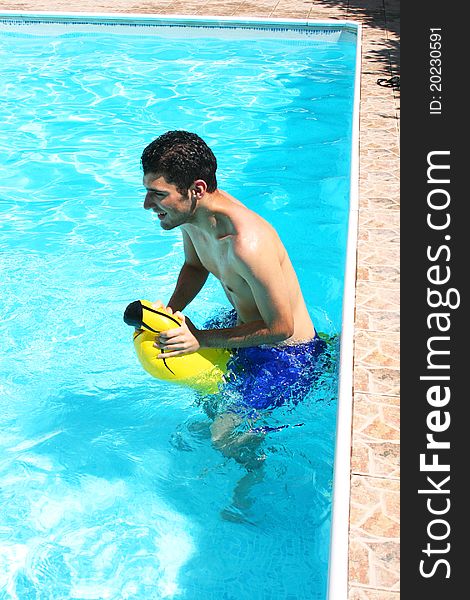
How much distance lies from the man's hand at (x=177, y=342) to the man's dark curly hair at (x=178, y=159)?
58 cm

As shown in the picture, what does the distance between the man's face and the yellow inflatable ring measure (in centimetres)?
39

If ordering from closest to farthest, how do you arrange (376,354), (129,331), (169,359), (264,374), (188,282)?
(169,359), (264,374), (188,282), (376,354), (129,331)

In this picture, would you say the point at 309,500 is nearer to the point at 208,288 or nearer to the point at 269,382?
the point at 269,382

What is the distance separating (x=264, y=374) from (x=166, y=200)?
1.04 m

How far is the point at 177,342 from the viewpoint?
3264 mm

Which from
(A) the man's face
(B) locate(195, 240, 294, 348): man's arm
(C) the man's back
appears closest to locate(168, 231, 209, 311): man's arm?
(C) the man's back

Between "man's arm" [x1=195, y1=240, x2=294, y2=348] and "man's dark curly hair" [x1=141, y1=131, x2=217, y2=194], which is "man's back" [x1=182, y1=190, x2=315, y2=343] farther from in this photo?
"man's dark curly hair" [x1=141, y1=131, x2=217, y2=194]

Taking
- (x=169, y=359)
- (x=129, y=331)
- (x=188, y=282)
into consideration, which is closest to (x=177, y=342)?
(x=169, y=359)

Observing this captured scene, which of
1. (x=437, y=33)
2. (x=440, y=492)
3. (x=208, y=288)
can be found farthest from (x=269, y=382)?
(x=437, y=33)

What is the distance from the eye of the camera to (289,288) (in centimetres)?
356

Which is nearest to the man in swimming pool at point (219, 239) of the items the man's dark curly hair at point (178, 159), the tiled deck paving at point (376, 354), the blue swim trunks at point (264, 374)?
the man's dark curly hair at point (178, 159)

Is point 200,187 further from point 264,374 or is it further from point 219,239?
point 264,374

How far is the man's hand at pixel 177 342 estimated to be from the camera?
10.7 feet

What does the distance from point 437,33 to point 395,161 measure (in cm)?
220
